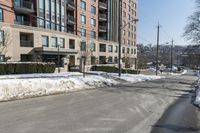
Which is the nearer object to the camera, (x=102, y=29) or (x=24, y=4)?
(x=24, y=4)

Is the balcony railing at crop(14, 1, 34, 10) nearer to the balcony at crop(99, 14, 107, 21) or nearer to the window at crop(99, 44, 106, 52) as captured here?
the window at crop(99, 44, 106, 52)

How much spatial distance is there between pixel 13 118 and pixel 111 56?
59.4 meters

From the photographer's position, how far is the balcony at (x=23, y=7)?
125 feet

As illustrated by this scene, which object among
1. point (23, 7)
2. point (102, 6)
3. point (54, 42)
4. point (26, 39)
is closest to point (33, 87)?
point (26, 39)

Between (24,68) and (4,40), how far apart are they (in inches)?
222

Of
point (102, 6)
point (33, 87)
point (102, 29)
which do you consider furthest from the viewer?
point (102, 29)

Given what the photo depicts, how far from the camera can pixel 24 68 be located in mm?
32375

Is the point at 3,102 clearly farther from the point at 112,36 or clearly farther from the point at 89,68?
the point at 112,36

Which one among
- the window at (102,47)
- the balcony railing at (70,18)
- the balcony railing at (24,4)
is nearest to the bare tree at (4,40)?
the balcony railing at (24,4)

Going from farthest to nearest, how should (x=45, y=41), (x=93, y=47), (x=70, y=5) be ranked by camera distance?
(x=93, y=47)
(x=70, y=5)
(x=45, y=41)

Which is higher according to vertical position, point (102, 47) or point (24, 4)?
point (24, 4)

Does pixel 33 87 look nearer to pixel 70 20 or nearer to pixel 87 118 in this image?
pixel 87 118

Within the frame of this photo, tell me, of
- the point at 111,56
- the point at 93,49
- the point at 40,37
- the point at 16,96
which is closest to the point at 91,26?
the point at 93,49

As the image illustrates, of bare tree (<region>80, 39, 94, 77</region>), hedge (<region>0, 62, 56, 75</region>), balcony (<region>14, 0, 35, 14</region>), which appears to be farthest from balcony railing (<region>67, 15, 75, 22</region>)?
hedge (<region>0, 62, 56, 75</region>)
